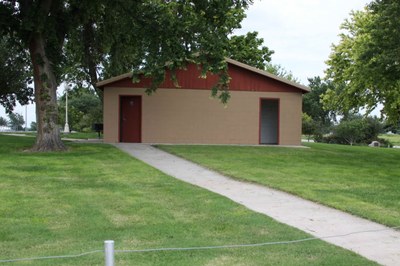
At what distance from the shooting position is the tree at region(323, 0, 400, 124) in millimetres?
18484

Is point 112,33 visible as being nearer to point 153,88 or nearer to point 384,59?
point 153,88

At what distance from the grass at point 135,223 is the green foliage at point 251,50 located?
23032 millimetres

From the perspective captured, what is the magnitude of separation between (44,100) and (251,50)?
18890 millimetres

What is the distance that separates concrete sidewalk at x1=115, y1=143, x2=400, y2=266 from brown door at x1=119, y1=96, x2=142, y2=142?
10.4 meters

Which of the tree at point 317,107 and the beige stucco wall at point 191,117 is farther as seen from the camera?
the tree at point 317,107

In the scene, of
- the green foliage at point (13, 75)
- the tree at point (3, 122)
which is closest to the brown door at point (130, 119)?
the green foliage at point (13, 75)

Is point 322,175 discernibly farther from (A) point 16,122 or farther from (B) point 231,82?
(A) point 16,122

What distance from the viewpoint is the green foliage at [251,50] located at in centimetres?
3447

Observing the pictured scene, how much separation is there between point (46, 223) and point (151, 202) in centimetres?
221

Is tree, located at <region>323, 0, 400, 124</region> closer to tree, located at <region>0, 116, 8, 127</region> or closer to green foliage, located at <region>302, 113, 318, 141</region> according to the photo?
green foliage, located at <region>302, 113, 318, 141</region>

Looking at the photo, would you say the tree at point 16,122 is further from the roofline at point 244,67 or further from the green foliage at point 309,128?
the roofline at point 244,67

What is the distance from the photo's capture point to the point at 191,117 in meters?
24.4

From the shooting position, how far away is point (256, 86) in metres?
25.0

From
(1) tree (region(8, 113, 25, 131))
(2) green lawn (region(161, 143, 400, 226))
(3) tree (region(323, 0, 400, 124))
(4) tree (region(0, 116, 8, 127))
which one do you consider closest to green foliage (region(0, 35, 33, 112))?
(2) green lawn (region(161, 143, 400, 226))
